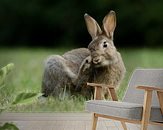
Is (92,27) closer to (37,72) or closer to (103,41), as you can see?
(103,41)

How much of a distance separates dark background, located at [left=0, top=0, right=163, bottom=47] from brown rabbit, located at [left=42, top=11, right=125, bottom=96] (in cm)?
35

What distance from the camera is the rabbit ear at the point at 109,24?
4.45 meters

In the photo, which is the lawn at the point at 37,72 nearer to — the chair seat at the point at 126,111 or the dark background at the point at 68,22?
the dark background at the point at 68,22

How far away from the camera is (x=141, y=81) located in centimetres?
395

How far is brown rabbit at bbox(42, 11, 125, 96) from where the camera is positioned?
14.3 feet

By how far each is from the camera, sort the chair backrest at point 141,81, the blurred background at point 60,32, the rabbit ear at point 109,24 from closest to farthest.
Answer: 1. the chair backrest at point 141,81
2. the rabbit ear at point 109,24
3. the blurred background at point 60,32

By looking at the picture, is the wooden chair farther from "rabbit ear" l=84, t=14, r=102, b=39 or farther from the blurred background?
the blurred background

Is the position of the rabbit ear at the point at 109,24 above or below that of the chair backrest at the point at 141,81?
above

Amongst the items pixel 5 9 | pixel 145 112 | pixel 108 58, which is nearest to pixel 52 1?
pixel 5 9

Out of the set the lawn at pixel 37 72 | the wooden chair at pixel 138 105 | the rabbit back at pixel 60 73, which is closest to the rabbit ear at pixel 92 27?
the rabbit back at pixel 60 73

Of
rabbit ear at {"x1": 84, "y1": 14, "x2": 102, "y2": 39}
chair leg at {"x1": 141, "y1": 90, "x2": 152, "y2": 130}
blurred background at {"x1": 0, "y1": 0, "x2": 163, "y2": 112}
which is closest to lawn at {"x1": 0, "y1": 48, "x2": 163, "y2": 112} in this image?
blurred background at {"x1": 0, "y1": 0, "x2": 163, "y2": 112}

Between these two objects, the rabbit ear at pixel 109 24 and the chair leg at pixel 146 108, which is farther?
the rabbit ear at pixel 109 24

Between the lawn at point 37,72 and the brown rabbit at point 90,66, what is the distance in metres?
0.09

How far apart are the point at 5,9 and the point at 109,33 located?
4.21 feet
